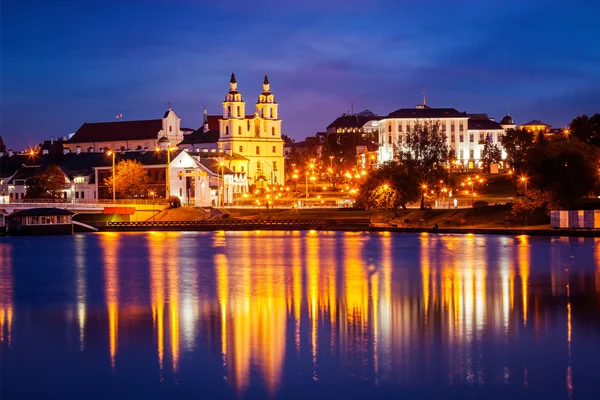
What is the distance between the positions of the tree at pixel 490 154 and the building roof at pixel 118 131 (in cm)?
6448

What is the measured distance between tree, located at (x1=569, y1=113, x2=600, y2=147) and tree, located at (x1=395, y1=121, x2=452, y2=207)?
2081cm

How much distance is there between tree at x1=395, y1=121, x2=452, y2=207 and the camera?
96.6m

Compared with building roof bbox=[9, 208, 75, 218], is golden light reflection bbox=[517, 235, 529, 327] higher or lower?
lower

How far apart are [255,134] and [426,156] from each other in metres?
66.2

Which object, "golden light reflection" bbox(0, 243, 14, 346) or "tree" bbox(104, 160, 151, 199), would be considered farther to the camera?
"tree" bbox(104, 160, 151, 199)

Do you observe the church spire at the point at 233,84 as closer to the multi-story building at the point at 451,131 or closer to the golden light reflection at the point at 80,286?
the multi-story building at the point at 451,131

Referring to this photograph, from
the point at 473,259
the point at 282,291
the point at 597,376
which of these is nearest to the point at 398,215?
the point at 473,259

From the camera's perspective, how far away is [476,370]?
24.5 meters

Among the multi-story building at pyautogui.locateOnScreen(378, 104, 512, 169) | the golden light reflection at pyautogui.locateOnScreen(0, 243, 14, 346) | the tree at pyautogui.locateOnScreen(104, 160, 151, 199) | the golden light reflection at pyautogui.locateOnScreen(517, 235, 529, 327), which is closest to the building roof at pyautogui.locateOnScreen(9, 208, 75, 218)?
the golden light reflection at pyautogui.locateOnScreen(0, 243, 14, 346)

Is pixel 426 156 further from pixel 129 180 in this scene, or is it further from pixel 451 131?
pixel 451 131

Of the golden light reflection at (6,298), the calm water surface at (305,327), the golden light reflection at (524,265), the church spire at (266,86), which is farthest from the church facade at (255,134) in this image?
the calm water surface at (305,327)

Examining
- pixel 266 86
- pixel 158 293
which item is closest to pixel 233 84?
pixel 266 86

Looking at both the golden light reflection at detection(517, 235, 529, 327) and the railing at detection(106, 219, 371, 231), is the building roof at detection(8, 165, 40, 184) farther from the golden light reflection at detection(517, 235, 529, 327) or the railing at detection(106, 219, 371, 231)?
the golden light reflection at detection(517, 235, 529, 327)

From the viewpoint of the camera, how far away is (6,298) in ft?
131
